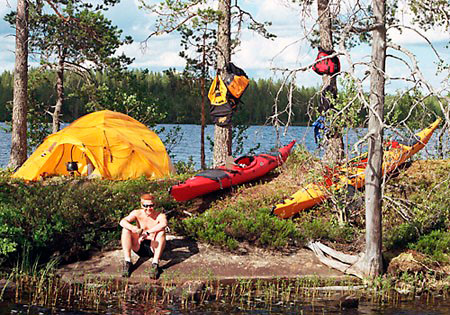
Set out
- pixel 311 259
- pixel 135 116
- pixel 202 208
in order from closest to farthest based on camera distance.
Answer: pixel 311 259
pixel 202 208
pixel 135 116

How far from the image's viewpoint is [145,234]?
11.6m

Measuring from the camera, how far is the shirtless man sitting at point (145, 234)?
11141mm

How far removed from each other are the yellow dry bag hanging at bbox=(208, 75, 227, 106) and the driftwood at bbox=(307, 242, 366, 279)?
4964 millimetres

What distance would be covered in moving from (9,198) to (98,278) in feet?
9.77

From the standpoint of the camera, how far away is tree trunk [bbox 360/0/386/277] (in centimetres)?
1044

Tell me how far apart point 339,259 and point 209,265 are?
2.22 meters

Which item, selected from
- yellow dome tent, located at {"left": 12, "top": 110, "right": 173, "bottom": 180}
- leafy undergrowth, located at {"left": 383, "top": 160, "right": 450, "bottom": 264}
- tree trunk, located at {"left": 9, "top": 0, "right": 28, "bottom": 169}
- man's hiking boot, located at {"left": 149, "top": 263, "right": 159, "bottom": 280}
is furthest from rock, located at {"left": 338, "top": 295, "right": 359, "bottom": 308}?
tree trunk, located at {"left": 9, "top": 0, "right": 28, "bottom": 169}

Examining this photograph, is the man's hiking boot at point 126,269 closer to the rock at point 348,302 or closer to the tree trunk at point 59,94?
the rock at point 348,302

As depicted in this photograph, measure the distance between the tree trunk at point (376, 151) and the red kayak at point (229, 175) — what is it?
3040 millimetres

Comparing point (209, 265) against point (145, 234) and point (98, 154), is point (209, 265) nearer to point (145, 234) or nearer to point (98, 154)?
point (145, 234)

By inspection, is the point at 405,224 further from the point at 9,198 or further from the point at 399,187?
the point at 9,198

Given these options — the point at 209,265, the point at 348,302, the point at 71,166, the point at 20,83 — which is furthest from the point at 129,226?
the point at 20,83

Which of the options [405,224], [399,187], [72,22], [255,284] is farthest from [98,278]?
[72,22]

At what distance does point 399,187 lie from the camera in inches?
579
